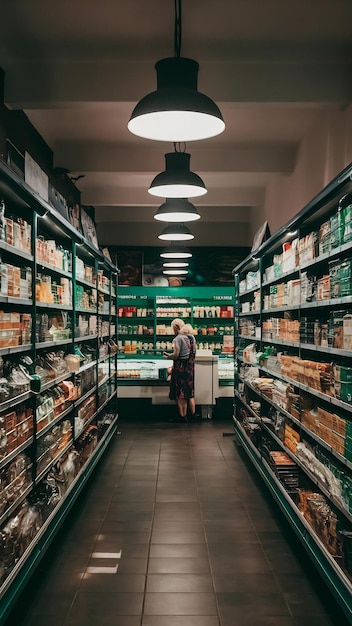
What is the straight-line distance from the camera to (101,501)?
5.75 m

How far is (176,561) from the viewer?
4250 mm

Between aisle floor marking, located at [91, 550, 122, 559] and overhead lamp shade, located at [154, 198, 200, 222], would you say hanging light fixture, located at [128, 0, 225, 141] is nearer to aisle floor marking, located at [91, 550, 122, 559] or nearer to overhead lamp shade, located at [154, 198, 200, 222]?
overhead lamp shade, located at [154, 198, 200, 222]

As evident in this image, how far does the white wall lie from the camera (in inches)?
207

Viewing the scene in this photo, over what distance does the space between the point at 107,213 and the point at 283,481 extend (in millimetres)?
8534

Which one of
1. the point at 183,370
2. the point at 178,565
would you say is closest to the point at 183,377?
the point at 183,370

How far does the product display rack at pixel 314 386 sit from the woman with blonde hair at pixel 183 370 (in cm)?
301

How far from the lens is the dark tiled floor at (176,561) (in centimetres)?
346

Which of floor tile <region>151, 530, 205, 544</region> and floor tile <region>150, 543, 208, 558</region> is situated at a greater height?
floor tile <region>150, 543, 208, 558</region>

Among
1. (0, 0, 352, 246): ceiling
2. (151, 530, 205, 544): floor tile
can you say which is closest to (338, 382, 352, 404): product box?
(151, 530, 205, 544): floor tile

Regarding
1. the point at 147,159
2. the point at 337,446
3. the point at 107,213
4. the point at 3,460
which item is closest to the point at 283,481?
the point at 337,446

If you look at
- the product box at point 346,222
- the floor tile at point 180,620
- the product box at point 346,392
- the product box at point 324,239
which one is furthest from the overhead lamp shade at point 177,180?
the floor tile at point 180,620

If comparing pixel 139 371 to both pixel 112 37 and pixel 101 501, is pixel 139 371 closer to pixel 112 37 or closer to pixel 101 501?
pixel 101 501

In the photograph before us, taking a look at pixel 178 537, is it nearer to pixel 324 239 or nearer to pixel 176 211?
pixel 324 239

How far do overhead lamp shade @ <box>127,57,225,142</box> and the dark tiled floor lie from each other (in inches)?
115
